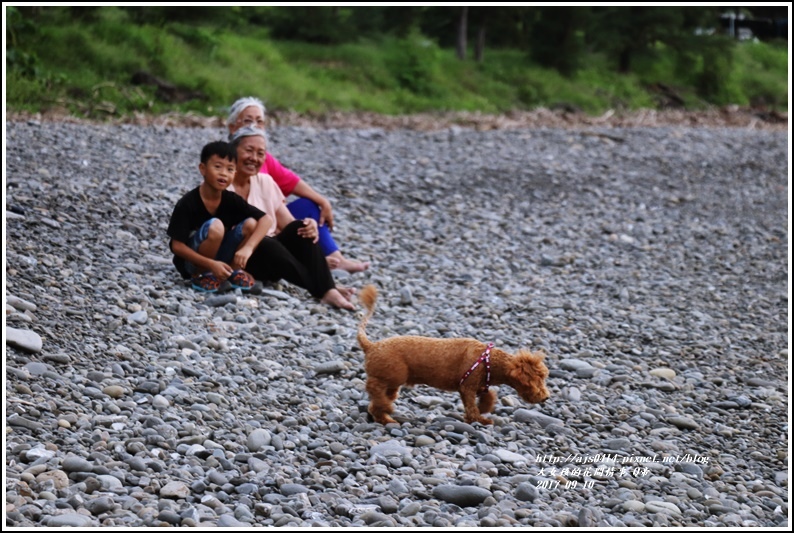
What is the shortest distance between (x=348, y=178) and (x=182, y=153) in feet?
6.38

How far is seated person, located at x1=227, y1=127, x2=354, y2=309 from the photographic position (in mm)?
6891

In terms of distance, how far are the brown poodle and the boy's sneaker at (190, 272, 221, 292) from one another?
2.11m

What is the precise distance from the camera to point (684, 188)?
44.7 feet

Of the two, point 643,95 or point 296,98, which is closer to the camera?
point 296,98

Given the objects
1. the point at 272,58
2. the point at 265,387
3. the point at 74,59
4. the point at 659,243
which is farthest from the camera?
the point at 272,58

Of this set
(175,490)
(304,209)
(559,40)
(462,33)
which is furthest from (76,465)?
(559,40)

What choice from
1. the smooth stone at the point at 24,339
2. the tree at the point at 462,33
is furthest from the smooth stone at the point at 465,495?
the tree at the point at 462,33

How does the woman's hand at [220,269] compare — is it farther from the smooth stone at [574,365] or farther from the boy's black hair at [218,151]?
the smooth stone at [574,365]

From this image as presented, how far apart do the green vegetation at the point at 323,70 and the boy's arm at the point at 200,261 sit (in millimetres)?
7301

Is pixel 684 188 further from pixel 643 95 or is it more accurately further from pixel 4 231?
pixel 643 95

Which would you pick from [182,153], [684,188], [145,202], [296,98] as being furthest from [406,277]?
[296,98]

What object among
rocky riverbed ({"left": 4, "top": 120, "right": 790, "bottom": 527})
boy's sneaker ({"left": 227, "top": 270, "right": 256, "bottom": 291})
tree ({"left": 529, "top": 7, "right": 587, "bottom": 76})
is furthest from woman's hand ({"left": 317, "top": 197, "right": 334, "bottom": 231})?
tree ({"left": 529, "top": 7, "right": 587, "bottom": 76})

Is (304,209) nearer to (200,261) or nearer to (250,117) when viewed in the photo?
(250,117)

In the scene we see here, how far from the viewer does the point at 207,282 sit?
6.73 meters
